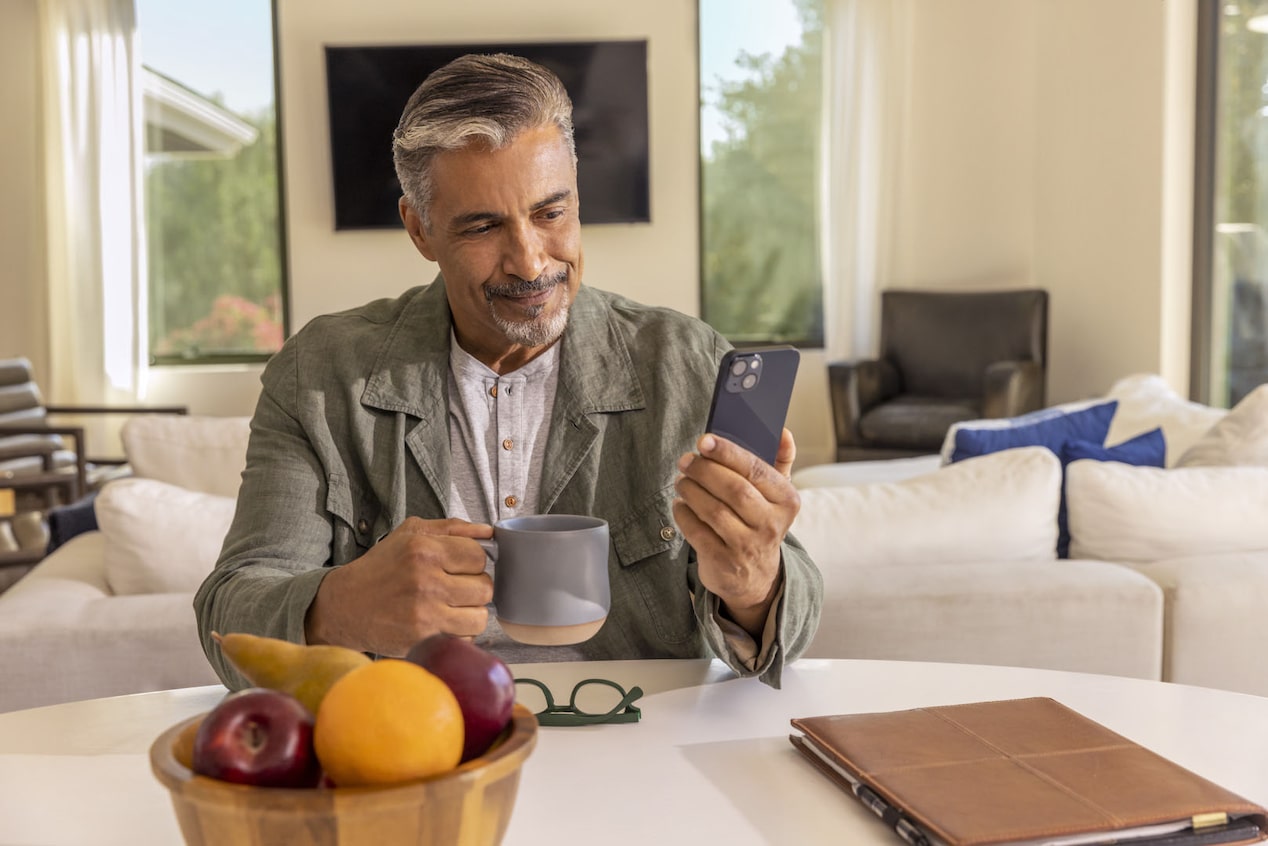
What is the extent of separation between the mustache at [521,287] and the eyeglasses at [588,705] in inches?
17.8

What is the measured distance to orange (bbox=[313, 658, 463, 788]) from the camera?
0.56 meters

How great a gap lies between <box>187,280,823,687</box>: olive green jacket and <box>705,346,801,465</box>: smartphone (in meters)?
0.26

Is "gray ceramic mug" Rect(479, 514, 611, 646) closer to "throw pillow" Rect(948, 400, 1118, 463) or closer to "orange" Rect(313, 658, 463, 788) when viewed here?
"orange" Rect(313, 658, 463, 788)

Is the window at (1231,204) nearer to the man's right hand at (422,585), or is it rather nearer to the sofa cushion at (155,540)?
the sofa cushion at (155,540)

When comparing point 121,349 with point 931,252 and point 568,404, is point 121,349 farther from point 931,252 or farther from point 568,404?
point 568,404

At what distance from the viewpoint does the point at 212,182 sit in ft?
21.9

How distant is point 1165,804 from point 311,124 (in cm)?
627

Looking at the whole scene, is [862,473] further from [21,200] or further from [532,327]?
[21,200]

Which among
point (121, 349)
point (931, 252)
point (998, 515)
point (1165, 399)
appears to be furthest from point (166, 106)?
point (998, 515)

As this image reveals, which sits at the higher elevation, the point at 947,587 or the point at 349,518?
the point at 349,518

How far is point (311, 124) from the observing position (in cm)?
643

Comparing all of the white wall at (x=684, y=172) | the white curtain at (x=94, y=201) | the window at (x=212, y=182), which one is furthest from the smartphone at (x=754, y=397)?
the white curtain at (x=94, y=201)

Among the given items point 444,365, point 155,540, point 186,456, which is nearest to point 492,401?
point 444,365

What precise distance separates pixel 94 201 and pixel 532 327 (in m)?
5.86
